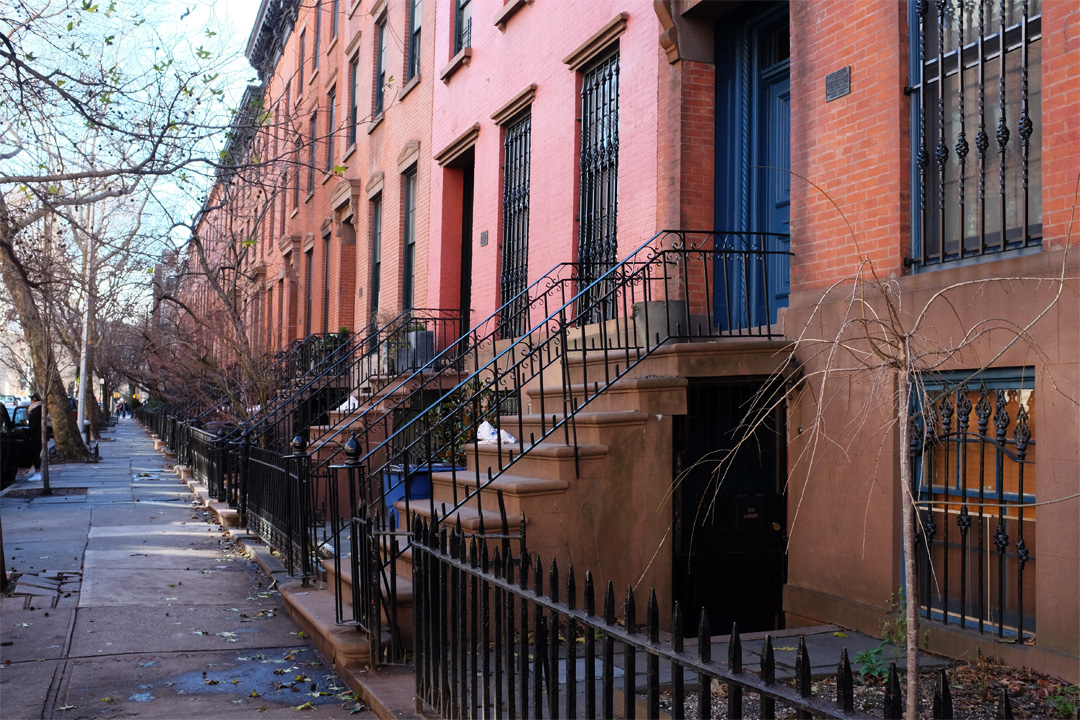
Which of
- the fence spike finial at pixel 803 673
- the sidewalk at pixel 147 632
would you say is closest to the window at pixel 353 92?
the sidewalk at pixel 147 632

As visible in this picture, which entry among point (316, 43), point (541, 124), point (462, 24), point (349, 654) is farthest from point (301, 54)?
point (349, 654)

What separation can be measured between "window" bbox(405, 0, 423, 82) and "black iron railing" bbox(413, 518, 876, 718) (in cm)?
1304

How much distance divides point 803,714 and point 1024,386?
3773 millimetres

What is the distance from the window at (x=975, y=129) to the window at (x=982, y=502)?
89 centimetres

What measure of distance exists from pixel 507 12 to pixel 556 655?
10722 millimetres

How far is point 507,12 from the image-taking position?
496 inches

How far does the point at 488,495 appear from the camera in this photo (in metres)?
7.02

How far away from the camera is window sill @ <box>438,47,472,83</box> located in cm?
1404

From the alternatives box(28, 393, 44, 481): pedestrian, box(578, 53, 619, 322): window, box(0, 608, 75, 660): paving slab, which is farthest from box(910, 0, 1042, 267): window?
box(28, 393, 44, 481): pedestrian

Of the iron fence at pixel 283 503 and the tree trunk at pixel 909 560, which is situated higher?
the tree trunk at pixel 909 560

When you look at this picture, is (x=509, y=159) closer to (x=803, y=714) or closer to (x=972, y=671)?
(x=972, y=671)

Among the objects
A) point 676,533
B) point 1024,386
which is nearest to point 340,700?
point 676,533

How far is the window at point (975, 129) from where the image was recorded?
5.61 metres

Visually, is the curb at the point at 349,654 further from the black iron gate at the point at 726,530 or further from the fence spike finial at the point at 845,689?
the fence spike finial at the point at 845,689
